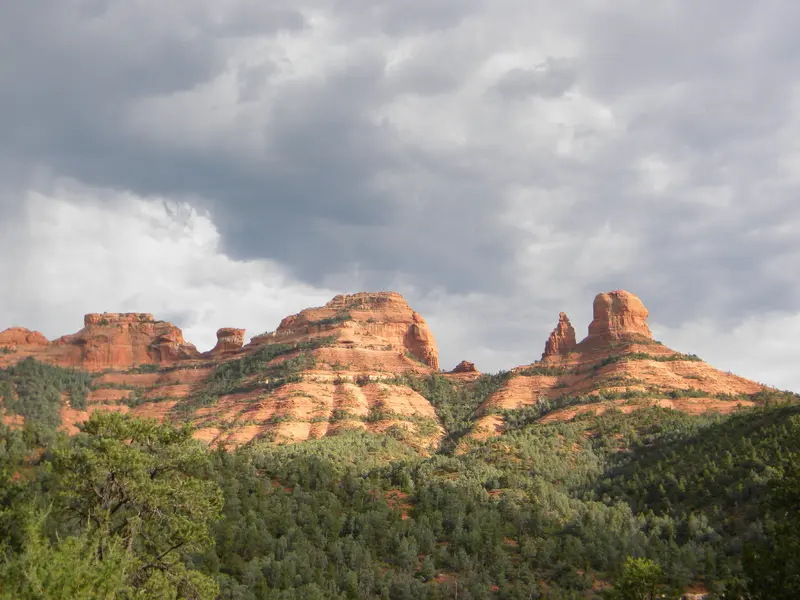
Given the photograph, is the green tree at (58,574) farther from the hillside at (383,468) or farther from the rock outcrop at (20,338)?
the rock outcrop at (20,338)

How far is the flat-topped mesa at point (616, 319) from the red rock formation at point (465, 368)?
27.0 m

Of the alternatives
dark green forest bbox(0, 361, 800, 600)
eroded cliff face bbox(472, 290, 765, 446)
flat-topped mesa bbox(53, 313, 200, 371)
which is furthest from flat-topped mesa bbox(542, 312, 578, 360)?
flat-topped mesa bbox(53, 313, 200, 371)

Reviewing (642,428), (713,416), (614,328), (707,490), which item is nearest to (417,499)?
(707,490)

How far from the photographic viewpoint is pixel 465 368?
518 feet

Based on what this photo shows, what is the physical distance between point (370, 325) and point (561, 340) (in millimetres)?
47580

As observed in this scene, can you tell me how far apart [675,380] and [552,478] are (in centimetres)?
4823

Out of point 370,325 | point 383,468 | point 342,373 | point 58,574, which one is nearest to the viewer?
point 58,574

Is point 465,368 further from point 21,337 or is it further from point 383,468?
point 21,337

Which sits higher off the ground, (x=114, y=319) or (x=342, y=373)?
(x=114, y=319)

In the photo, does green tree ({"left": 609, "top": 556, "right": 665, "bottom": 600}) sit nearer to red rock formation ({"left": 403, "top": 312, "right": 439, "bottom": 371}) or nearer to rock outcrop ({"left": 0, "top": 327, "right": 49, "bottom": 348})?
red rock formation ({"left": 403, "top": 312, "right": 439, "bottom": 371})

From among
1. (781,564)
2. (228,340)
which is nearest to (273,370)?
(228,340)

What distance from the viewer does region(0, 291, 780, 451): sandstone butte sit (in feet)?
352

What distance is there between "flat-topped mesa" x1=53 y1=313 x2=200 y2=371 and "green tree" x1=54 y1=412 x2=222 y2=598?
505 feet

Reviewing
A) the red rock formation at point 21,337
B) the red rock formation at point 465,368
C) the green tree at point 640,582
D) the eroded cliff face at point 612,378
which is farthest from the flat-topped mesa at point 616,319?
the red rock formation at point 21,337
